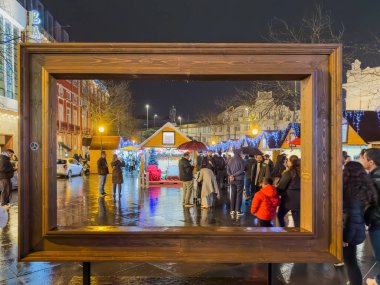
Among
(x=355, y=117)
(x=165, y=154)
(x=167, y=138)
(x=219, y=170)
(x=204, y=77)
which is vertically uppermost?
(x=355, y=117)

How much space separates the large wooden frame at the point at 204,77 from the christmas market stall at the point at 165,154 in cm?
1340

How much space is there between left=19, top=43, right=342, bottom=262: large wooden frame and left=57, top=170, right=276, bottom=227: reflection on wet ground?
3947 mm

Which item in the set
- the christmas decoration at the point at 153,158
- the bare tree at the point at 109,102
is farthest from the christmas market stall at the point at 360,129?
the bare tree at the point at 109,102

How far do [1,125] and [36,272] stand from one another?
21.4 meters

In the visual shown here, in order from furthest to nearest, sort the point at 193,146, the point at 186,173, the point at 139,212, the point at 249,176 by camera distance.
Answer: the point at 193,146 < the point at 249,176 < the point at 186,173 < the point at 139,212

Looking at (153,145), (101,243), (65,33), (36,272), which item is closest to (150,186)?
(153,145)

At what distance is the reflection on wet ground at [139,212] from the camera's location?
8.88 m

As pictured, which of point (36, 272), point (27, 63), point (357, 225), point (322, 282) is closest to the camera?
point (27, 63)

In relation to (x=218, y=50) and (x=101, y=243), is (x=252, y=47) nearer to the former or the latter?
(x=218, y=50)

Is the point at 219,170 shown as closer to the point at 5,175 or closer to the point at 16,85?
the point at 5,175

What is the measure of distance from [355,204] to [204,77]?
99.4 inches

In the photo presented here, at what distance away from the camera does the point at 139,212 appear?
10.3m

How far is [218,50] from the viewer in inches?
134

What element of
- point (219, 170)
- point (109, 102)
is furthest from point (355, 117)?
point (109, 102)
